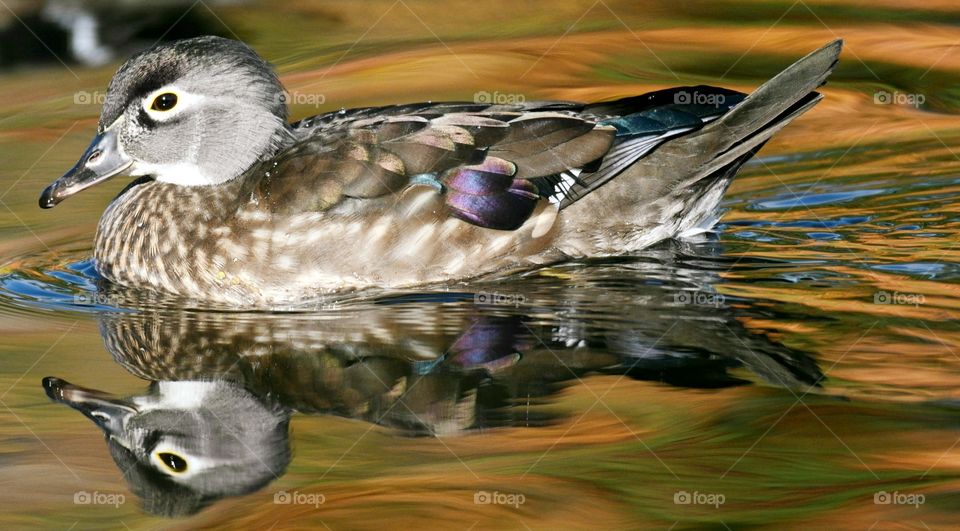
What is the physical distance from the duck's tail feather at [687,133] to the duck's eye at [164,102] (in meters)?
2.12

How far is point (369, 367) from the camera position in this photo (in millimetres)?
5973

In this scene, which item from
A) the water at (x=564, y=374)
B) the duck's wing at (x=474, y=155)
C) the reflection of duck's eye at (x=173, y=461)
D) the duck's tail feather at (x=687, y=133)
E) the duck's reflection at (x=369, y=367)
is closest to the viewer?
the water at (x=564, y=374)

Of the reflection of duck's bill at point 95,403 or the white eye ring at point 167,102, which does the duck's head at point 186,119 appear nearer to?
the white eye ring at point 167,102

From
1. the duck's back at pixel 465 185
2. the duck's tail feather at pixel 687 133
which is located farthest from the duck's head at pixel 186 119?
the duck's tail feather at pixel 687 133

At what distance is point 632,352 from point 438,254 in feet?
4.66

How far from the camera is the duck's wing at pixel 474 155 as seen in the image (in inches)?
270

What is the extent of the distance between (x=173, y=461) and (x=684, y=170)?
3.44 metres

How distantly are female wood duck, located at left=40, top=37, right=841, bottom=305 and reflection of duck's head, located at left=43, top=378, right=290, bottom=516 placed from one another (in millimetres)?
1327

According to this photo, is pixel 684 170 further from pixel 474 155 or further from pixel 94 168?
pixel 94 168

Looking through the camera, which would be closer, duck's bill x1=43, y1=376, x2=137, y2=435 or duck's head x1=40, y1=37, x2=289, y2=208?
duck's bill x1=43, y1=376, x2=137, y2=435

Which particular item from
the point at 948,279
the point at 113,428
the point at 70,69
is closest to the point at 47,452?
the point at 113,428

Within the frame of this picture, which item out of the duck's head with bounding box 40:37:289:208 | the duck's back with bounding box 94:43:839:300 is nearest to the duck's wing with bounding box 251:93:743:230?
the duck's back with bounding box 94:43:839:300

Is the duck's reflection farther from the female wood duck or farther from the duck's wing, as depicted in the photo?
the duck's wing

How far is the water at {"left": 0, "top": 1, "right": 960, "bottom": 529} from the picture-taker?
4801mm
